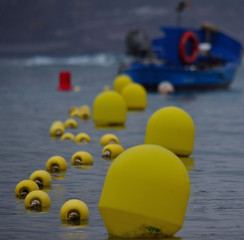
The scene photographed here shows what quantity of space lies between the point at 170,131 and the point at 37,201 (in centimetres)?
477

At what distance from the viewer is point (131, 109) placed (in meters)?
25.2

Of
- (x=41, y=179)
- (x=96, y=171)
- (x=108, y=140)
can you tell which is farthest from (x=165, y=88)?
(x=41, y=179)

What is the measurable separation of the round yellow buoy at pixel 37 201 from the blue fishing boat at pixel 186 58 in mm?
25796

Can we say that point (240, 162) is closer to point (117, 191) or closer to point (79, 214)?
point (79, 214)

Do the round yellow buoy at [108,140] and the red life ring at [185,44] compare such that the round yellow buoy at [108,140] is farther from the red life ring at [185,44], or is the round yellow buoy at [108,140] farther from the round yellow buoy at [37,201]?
the red life ring at [185,44]

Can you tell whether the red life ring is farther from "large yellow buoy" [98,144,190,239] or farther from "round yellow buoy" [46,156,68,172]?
"large yellow buoy" [98,144,190,239]

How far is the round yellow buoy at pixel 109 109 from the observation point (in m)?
19.1

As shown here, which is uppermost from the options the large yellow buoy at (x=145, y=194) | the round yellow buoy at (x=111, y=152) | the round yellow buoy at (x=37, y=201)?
the large yellow buoy at (x=145, y=194)

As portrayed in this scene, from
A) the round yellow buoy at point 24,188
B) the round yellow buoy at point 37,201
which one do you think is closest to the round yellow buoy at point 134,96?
the round yellow buoy at point 24,188

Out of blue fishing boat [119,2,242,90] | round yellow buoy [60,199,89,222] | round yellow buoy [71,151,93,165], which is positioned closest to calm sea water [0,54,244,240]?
round yellow buoy [60,199,89,222]

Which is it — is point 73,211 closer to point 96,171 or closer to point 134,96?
point 96,171

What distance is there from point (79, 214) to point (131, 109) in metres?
16.4

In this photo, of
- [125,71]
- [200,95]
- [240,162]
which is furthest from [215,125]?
[125,71]

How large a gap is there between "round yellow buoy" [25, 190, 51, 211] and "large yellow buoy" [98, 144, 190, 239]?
1.79m
